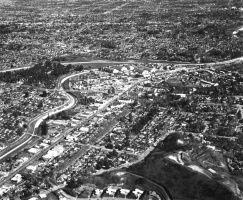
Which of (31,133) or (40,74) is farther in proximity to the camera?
(40,74)

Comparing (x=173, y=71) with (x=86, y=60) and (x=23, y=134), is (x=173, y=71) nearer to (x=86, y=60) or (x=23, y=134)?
(x=86, y=60)

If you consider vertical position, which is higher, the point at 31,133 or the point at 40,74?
the point at 31,133

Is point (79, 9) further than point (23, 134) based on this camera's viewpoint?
Yes

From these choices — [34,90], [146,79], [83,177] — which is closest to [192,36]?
[146,79]


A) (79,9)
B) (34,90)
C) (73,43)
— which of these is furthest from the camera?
(79,9)

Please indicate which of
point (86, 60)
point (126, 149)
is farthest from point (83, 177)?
point (86, 60)

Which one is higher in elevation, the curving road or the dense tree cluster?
the curving road

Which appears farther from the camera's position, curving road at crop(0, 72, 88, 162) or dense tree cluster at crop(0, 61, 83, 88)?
dense tree cluster at crop(0, 61, 83, 88)

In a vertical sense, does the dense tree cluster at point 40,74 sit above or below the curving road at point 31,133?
below

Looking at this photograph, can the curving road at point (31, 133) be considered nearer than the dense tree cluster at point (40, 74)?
Yes

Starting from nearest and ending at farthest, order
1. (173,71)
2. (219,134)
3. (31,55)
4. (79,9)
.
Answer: (219,134) → (173,71) → (31,55) → (79,9)
